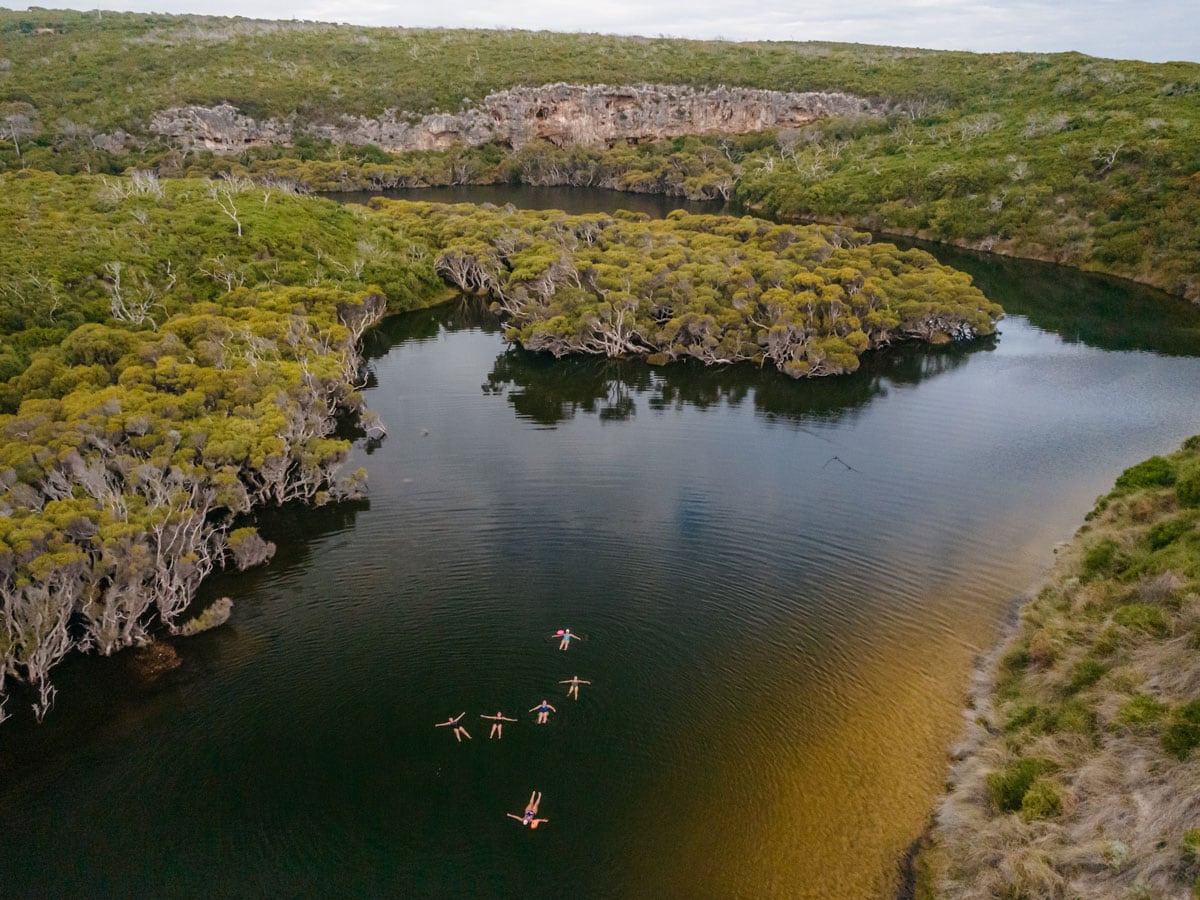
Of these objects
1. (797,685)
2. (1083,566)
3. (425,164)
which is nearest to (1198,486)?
(1083,566)

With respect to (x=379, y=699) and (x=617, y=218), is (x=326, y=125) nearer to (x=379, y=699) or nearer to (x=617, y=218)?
(x=617, y=218)

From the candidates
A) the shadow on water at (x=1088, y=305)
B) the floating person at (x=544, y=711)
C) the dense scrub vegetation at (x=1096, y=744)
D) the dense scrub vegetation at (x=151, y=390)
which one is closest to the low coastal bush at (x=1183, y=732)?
the dense scrub vegetation at (x=1096, y=744)

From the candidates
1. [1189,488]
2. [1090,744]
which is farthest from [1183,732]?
[1189,488]

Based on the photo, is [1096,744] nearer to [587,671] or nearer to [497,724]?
[587,671]

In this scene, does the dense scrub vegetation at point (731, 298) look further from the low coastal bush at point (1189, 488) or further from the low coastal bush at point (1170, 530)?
the low coastal bush at point (1170, 530)

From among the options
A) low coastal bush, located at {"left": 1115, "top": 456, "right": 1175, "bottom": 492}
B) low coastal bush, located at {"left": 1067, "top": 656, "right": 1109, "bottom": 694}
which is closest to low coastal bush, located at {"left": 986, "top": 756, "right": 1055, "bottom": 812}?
low coastal bush, located at {"left": 1067, "top": 656, "right": 1109, "bottom": 694}
